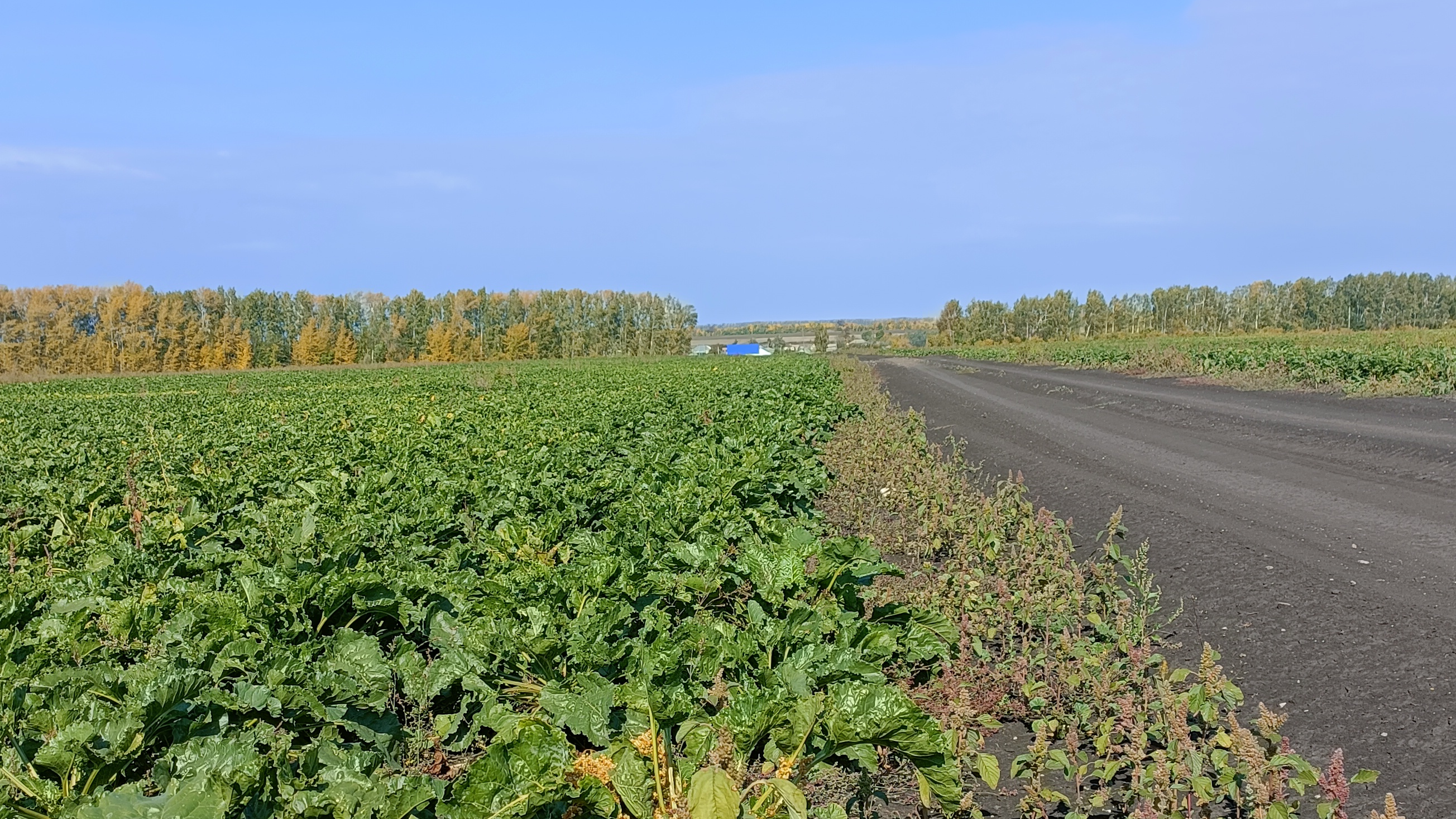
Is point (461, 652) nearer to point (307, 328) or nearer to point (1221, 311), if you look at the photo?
point (307, 328)

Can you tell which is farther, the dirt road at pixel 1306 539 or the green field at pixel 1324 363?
the green field at pixel 1324 363

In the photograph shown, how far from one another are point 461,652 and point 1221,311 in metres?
126

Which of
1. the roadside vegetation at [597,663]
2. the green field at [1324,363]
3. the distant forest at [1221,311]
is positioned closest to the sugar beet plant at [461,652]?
the roadside vegetation at [597,663]

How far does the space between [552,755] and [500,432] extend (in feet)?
34.0

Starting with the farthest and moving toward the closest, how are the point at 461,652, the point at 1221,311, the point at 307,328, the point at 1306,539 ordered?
the point at 1221,311
the point at 307,328
the point at 1306,539
the point at 461,652

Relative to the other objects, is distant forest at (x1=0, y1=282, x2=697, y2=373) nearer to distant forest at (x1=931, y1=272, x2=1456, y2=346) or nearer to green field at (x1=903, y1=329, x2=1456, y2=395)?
distant forest at (x1=931, y1=272, x2=1456, y2=346)

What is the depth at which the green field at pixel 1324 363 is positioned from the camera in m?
21.2

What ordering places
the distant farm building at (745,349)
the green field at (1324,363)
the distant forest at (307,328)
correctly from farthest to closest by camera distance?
the distant farm building at (745,349) < the distant forest at (307,328) < the green field at (1324,363)

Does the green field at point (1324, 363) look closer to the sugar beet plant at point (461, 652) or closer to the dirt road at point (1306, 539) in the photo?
the dirt road at point (1306, 539)

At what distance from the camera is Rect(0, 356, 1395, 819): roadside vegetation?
2.52 metres

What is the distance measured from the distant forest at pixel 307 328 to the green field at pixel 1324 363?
245ft

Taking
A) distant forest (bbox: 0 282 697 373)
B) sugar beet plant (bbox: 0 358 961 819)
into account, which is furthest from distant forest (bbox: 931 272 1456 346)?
sugar beet plant (bbox: 0 358 961 819)

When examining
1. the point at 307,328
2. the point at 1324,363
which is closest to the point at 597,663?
the point at 1324,363

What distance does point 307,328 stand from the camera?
97062 millimetres
